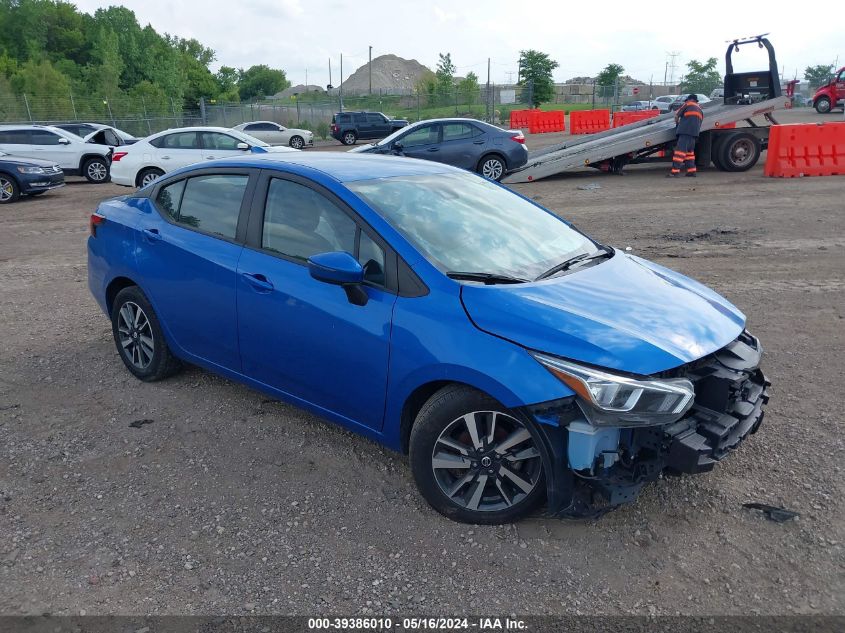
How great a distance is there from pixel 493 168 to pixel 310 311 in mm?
13100

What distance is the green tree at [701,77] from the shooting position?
252ft

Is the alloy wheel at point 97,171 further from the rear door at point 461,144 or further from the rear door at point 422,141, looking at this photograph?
the rear door at point 461,144

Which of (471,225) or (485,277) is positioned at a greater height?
(471,225)

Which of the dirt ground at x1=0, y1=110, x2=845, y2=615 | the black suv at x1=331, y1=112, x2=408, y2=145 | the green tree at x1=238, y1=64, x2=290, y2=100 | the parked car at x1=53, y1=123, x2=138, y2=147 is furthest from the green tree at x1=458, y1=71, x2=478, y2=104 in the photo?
the green tree at x1=238, y1=64, x2=290, y2=100

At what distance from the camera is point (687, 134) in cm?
1514

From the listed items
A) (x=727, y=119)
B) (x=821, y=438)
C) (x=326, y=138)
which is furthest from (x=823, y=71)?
(x=821, y=438)

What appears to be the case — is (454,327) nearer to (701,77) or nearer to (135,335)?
(135,335)

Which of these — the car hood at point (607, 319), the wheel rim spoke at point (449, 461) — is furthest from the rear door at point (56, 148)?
the wheel rim spoke at point (449, 461)

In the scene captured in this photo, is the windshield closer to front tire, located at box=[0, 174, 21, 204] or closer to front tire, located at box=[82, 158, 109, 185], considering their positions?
front tire, located at box=[0, 174, 21, 204]

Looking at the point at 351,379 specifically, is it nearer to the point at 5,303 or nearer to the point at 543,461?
the point at 543,461

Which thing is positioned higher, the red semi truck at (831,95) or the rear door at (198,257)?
the red semi truck at (831,95)

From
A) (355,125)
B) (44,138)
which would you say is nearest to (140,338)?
(44,138)

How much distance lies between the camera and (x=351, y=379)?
11.5ft

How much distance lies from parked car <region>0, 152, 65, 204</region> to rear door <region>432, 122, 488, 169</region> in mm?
8998
